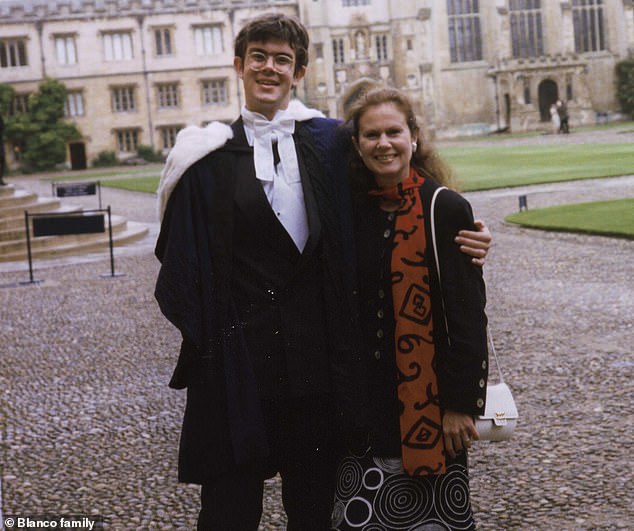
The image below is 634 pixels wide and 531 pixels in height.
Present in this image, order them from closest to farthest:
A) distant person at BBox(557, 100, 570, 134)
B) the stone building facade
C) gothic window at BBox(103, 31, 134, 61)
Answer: distant person at BBox(557, 100, 570, 134)
the stone building facade
gothic window at BBox(103, 31, 134, 61)

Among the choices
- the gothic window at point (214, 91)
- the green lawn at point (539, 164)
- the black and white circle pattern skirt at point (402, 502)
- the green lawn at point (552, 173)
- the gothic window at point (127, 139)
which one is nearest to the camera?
the black and white circle pattern skirt at point (402, 502)

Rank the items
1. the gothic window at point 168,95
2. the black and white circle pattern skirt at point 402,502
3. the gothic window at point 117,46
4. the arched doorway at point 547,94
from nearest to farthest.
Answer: the black and white circle pattern skirt at point 402,502 → the gothic window at point 117,46 → the gothic window at point 168,95 → the arched doorway at point 547,94

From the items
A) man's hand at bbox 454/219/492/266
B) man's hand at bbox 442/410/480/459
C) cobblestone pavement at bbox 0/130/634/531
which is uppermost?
man's hand at bbox 454/219/492/266

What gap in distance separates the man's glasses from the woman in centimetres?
24

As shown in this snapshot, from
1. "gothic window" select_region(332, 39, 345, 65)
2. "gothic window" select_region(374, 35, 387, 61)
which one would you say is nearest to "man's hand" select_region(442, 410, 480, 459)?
"gothic window" select_region(332, 39, 345, 65)

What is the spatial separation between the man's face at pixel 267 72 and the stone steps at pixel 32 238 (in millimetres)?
12161

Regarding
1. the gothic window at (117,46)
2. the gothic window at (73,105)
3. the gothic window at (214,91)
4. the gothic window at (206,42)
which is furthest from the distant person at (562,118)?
the gothic window at (73,105)

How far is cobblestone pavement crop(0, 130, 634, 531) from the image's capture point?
3877 millimetres

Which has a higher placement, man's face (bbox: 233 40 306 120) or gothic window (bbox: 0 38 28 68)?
gothic window (bbox: 0 38 28 68)

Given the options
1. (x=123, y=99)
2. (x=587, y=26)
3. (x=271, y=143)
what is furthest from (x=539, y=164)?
(x=587, y=26)

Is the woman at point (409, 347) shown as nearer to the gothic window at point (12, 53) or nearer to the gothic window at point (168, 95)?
the gothic window at point (168, 95)

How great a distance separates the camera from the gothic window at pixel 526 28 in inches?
1948

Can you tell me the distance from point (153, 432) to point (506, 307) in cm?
390

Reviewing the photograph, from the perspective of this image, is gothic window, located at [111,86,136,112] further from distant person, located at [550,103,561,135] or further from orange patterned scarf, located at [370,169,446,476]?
orange patterned scarf, located at [370,169,446,476]
